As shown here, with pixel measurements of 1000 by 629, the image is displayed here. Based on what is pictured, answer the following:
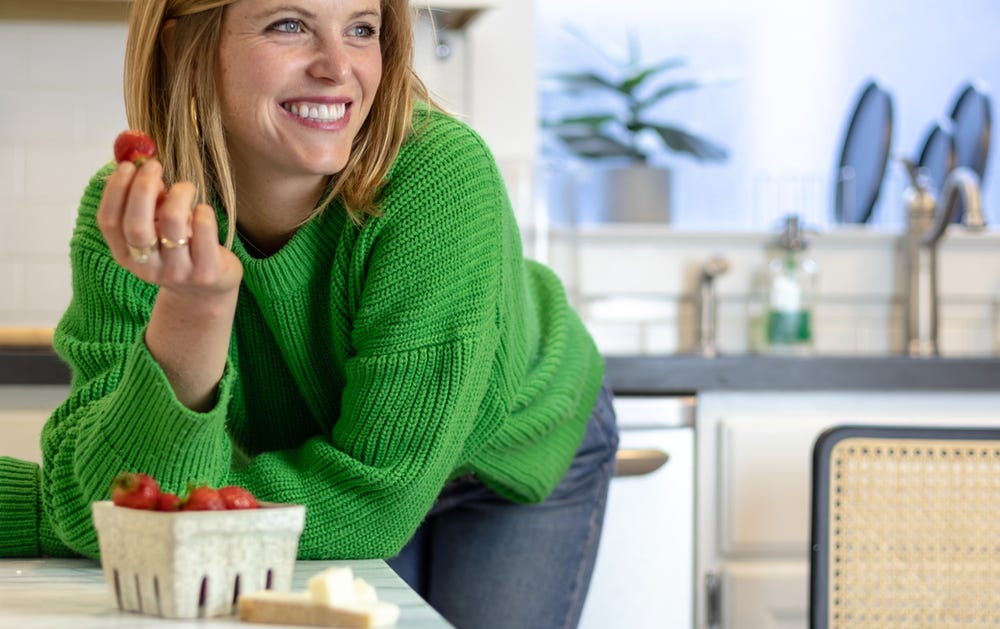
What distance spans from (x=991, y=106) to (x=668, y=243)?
0.86 metres

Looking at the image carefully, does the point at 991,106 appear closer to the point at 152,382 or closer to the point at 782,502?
the point at 782,502

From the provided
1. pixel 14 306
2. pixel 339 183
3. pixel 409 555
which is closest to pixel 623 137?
pixel 14 306

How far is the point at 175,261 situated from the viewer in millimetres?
844

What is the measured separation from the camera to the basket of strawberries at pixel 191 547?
2.53 feet

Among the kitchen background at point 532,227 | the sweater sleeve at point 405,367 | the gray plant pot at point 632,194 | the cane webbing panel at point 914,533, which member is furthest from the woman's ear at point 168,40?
the gray plant pot at point 632,194

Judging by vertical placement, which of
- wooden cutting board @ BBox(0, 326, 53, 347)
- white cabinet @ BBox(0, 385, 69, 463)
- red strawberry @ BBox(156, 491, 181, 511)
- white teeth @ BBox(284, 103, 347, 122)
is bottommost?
white cabinet @ BBox(0, 385, 69, 463)

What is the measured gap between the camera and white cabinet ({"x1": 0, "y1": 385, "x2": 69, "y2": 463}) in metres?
1.94

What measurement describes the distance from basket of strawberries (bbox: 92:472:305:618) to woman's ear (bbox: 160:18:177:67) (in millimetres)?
581

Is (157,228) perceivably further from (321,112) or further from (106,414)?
(321,112)

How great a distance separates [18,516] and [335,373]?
0.33 meters

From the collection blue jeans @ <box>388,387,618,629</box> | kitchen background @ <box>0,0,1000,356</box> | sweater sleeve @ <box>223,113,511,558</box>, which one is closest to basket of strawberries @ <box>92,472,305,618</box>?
sweater sleeve @ <box>223,113,511,558</box>

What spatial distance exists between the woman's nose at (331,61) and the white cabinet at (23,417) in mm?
986

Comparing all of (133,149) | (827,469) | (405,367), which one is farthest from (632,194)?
(133,149)

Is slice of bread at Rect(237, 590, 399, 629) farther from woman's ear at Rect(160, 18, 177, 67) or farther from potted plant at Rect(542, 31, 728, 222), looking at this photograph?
potted plant at Rect(542, 31, 728, 222)
